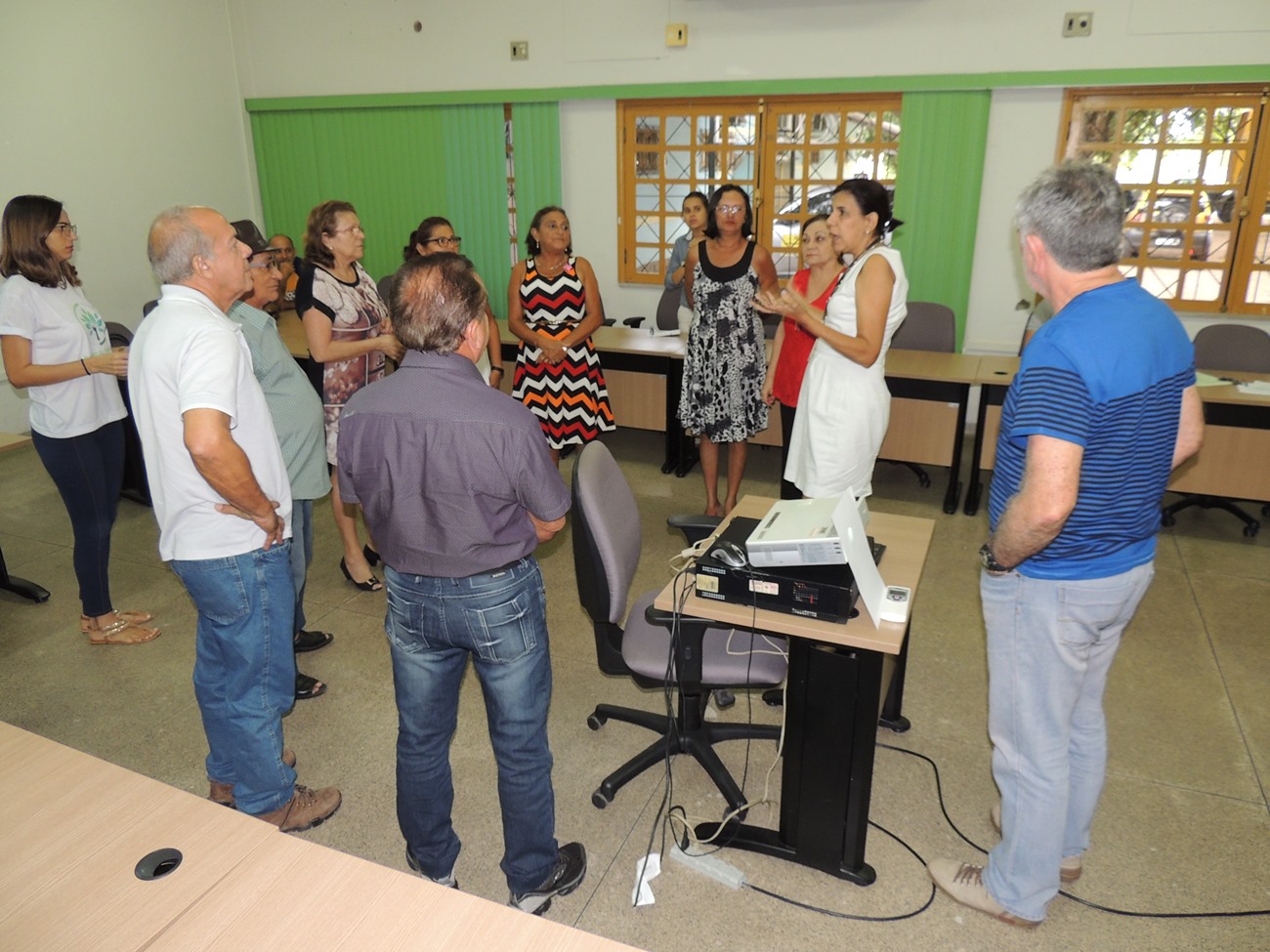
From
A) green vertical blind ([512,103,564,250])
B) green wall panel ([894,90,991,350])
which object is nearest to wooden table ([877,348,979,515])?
green wall panel ([894,90,991,350])

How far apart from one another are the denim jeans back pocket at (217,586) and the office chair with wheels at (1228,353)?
453cm

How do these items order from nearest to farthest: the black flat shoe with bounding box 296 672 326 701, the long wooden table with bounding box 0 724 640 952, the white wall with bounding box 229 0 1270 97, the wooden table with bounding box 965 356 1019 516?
the long wooden table with bounding box 0 724 640 952
the black flat shoe with bounding box 296 672 326 701
the wooden table with bounding box 965 356 1019 516
the white wall with bounding box 229 0 1270 97

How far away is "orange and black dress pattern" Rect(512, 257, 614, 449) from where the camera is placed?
414 centimetres

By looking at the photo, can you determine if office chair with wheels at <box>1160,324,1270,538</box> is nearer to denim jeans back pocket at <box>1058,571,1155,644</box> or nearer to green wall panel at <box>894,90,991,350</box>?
green wall panel at <box>894,90,991,350</box>

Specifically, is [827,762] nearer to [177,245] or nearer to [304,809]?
[304,809]

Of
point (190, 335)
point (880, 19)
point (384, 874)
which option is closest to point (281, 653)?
point (190, 335)

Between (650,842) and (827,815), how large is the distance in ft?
1.65

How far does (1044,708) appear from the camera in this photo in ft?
5.98

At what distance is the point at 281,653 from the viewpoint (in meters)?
2.18

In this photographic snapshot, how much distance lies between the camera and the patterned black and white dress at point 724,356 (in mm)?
3965

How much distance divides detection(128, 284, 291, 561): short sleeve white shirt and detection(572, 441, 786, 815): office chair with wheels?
79cm

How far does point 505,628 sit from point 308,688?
154 cm

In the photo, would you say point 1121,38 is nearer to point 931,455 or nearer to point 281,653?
point 931,455

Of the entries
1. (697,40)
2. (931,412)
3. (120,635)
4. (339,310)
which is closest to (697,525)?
(339,310)
